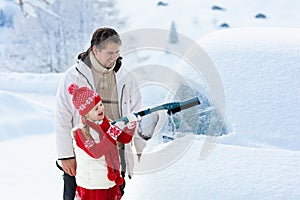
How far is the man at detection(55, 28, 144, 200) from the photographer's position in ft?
7.23

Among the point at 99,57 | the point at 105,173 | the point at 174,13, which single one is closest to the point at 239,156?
the point at 105,173

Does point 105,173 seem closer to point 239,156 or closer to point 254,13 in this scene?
point 239,156

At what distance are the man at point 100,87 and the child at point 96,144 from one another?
16 cm

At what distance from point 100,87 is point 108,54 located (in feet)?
0.70

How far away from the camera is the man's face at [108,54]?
7.15ft

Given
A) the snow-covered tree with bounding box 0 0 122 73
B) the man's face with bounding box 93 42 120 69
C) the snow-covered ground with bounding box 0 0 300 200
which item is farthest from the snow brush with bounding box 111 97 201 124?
the snow-covered tree with bounding box 0 0 122 73

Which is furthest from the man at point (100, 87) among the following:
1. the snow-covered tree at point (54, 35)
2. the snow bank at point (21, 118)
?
the snow-covered tree at point (54, 35)

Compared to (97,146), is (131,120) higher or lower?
higher

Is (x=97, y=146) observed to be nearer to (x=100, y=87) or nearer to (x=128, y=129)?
(x=128, y=129)

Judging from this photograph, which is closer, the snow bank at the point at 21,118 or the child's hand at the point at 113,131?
the child's hand at the point at 113,131

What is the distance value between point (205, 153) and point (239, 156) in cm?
17

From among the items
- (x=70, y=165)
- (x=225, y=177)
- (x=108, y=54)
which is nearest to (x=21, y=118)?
(x=70, y=165)

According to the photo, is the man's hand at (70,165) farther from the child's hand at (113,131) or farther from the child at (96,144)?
the child's hand at (113,131)

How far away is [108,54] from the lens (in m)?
2.19
